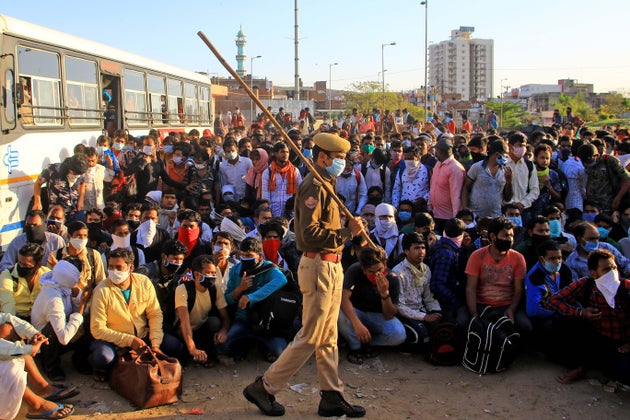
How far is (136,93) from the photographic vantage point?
1221 cm

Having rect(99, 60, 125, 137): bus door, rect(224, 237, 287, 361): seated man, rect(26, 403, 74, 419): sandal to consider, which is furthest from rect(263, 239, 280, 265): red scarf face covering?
rect(99, 60, 125, 137): bus door

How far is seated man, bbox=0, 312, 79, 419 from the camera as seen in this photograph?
4.56 m

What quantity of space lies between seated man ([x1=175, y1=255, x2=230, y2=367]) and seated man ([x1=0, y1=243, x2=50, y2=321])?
1293 millimetres

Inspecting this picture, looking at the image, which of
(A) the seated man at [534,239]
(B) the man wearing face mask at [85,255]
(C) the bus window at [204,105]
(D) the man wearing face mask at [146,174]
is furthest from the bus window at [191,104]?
(A) the seated man at [534,239]

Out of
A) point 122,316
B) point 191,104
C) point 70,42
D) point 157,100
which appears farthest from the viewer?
point 191,104

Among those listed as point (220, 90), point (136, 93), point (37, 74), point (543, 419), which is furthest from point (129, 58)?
point (220, 90)

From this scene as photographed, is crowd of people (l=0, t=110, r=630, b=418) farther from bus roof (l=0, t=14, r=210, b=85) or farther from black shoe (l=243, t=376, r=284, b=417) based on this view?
bus roof (l=0, t=14, r=210, b=85)

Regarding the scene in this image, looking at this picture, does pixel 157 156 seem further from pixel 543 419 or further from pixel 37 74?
pixel 543 419

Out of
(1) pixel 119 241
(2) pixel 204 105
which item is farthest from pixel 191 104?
(1) pixel 119 241

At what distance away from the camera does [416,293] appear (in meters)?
6.30

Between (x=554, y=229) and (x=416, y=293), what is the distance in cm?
185

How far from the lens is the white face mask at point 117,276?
5.46 m

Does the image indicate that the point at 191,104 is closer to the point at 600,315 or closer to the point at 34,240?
the point at 34,240

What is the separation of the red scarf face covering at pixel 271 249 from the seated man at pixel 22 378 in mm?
2529
